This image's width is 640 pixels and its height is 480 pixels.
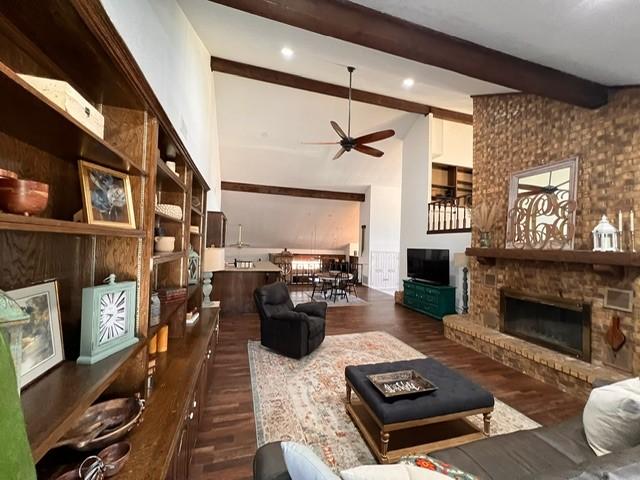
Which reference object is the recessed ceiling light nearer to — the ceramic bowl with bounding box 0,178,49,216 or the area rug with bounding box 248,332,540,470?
the ceramic bowl with bounding box 0,178,49,216

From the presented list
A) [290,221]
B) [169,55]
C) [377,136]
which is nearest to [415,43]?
[169,55]

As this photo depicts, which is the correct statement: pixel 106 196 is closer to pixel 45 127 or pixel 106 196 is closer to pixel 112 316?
pixel 45 127

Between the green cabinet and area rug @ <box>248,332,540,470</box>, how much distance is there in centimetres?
190

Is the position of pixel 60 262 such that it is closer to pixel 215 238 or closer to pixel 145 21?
pixel 145 21

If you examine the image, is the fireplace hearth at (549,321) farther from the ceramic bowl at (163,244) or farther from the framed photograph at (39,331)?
the framed photograph at (39,331)

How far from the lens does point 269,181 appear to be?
8.98 m

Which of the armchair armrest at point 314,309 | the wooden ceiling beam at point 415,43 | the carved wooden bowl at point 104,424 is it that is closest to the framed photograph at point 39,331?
the carved wooden bowl at point 104,424

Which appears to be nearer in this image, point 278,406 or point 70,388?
point 70,388

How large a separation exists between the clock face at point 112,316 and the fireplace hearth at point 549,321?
14.1ft

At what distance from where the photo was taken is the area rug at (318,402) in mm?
2105

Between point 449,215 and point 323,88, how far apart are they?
11.9ft

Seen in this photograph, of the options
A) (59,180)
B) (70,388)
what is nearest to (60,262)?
(59,180)

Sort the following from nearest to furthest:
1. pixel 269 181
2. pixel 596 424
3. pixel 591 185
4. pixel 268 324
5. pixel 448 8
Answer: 1. pixel 596 424
2. pixel 448 8
3. pixel 591 185
4. pixel 268 324
5. pixel 269 181

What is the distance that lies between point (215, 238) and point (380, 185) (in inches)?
228
